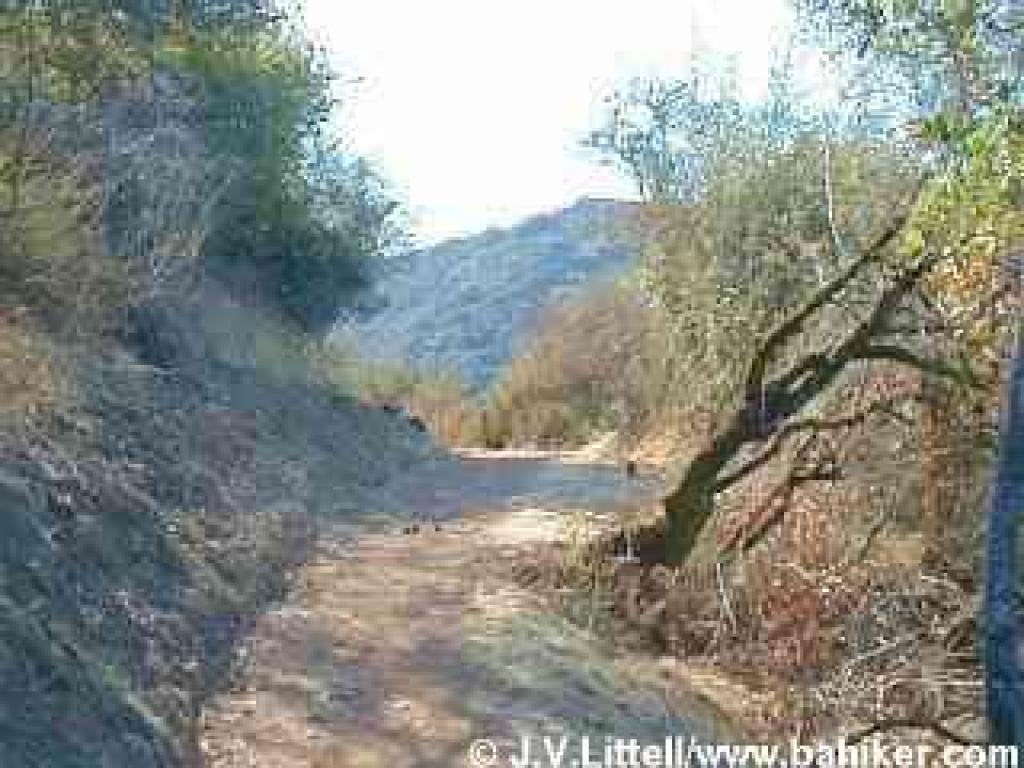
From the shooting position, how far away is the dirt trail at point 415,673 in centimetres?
863

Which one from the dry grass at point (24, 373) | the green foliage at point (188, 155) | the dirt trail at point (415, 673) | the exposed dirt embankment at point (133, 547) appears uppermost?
the green foliage at point (188, 155)

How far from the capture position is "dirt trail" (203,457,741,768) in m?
8.63

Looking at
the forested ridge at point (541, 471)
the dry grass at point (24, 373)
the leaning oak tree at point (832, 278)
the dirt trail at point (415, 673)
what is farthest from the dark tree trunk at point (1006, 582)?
the dry grass at point (24, 373)

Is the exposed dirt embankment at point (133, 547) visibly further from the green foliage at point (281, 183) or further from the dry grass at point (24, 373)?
the green foliage at point (281, 183)

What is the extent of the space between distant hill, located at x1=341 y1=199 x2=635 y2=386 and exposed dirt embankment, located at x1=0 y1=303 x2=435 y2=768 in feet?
175

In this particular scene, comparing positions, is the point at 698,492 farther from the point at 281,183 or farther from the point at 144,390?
the point at 281,183

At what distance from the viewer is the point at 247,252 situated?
27.8m

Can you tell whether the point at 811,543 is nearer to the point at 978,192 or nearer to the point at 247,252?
the point at 978,192

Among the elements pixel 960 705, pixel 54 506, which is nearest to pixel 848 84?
pixel 960 705

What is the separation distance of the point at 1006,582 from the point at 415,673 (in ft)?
12.7

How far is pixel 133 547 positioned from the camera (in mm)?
10141

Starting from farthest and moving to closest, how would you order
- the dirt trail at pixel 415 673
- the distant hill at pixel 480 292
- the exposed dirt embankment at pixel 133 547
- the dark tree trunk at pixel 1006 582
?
the distant hill at pixel 480 292
the dirt trail at pixel 415 673
the exposed dirt embankment at pixel 133 547
the dark tree trunk at pixel 1006 582

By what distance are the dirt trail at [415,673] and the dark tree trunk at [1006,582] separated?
109 inches

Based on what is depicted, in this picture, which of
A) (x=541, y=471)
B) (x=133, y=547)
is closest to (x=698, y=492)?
(x=133, y=547)
